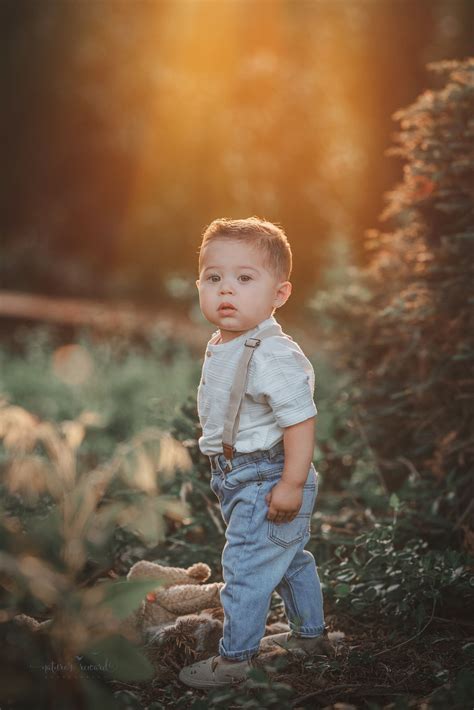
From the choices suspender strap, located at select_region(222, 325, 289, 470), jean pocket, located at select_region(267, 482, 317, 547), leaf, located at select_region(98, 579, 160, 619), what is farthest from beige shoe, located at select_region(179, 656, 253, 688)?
leaf, located at select_region(98, 579, 160, 619)

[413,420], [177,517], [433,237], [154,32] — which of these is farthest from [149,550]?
[154,32]

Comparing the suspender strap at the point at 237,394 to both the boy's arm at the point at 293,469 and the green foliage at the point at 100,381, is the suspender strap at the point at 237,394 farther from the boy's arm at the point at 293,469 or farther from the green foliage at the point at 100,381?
the green foliage at the point at 100,381

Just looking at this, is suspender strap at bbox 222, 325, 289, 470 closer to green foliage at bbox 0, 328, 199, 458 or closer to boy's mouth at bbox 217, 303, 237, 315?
boy's mouth at bbox 217, 303, 237, 315

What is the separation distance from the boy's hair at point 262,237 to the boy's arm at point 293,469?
0.53m

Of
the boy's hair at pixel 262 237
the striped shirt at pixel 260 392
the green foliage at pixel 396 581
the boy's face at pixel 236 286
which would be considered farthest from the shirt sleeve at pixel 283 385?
the green foliage at pixel 396 581

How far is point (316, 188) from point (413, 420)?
960 centimetres

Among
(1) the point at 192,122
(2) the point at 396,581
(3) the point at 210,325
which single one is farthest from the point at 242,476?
(1) the point at 192,122

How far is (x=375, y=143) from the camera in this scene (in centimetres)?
1320

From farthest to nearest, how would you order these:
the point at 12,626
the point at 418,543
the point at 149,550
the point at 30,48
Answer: the point at 30,48, the point at 149,550, the point at 418,543, the point at 12,626

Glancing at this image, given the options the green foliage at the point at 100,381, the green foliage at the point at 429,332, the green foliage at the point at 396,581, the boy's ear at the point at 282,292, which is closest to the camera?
the boy's ear at the point at 282,292

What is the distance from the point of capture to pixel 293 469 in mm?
2438

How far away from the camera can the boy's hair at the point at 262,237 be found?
2529mm

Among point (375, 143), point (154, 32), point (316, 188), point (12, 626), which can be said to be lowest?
point (12, 626)

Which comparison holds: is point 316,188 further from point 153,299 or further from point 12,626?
point 12,626
